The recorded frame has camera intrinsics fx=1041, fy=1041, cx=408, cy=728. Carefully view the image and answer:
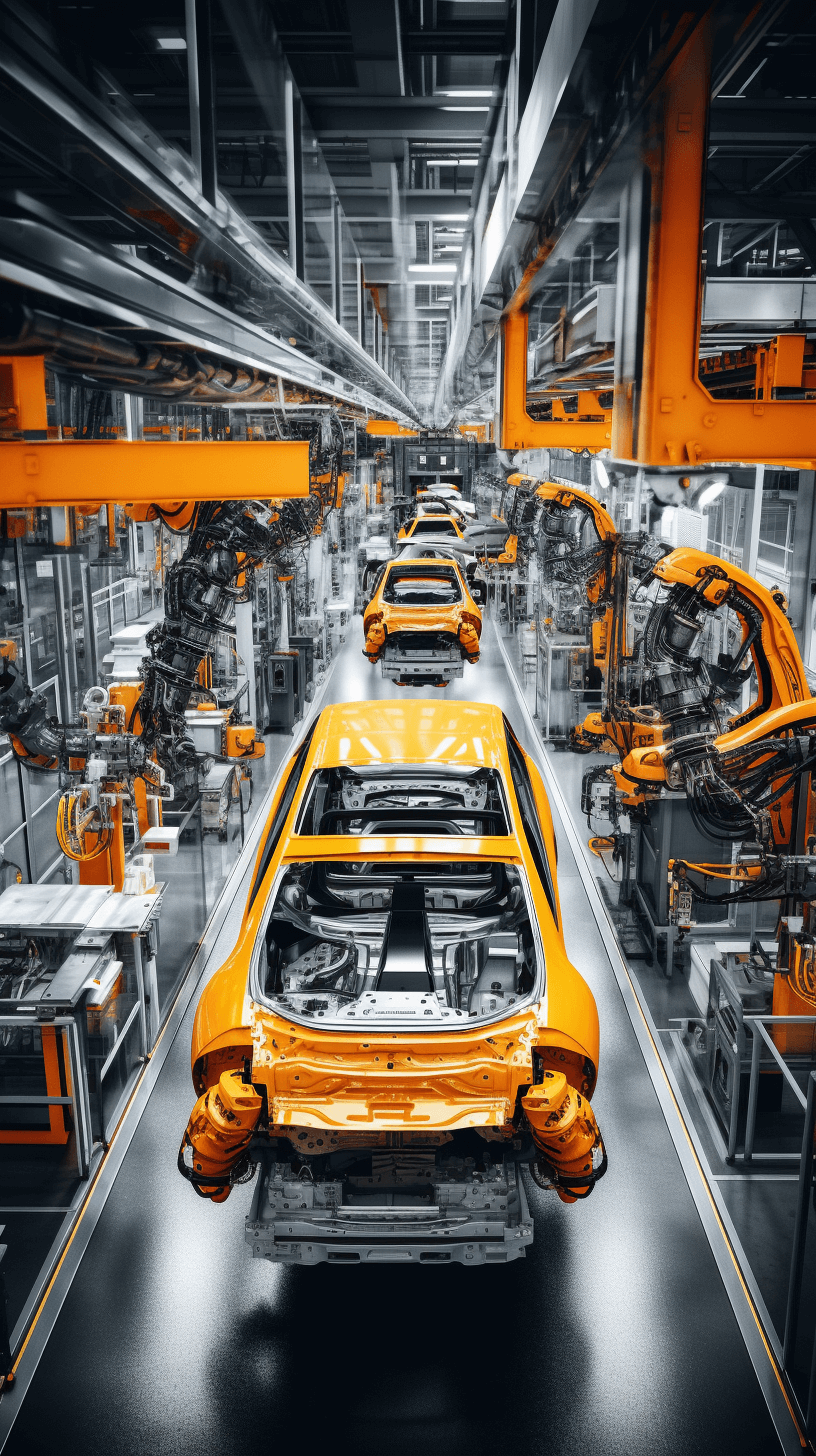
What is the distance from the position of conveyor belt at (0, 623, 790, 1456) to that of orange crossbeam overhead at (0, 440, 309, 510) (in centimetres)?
321

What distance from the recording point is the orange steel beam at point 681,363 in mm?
2221

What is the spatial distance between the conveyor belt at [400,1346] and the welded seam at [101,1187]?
35 mm

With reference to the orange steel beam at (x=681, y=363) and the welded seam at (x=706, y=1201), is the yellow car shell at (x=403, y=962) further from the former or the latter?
the orange steel beam at (x=681, y=363)

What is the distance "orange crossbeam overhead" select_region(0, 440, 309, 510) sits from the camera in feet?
11.9

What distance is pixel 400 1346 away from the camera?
13.3 feet

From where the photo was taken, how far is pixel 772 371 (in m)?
3.69

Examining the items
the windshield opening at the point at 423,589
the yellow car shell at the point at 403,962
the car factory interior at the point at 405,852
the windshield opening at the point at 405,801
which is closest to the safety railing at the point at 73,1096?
the car factory interior at the point at 405,852

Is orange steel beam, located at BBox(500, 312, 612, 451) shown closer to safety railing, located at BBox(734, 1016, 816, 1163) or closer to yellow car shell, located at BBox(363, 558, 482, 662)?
safety railing, located at BBox(734, 1016, 816, 1163)

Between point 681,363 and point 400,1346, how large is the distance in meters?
3.69

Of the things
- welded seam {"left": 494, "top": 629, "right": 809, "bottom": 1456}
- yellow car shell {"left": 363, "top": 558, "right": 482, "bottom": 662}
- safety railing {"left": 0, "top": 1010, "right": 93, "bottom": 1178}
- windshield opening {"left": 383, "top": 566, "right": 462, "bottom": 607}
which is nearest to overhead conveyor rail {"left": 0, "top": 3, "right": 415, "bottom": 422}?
safety railing {"left": 0, "top": 1010, "right": 93, "bottom": 1178}

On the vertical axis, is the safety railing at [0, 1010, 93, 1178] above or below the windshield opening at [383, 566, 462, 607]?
below

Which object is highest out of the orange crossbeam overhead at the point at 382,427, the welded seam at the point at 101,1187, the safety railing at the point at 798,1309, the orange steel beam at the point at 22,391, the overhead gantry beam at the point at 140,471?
the orange crossbeam overhead at the point at 382,427

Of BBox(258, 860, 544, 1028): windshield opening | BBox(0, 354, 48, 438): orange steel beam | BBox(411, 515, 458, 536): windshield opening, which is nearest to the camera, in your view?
BBox(0, 354, 48, 438): orange steel beam

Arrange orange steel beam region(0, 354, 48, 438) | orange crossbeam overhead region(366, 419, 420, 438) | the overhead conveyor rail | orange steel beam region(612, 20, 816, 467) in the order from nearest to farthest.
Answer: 1. the overhead conveyor rail
2. orange steel beam region(612, 20, 816, 467)
3. orange steel beam region(0, 354, 48, 438)
4. orange crossbeam overhead region(366, 419, 420, 438)
